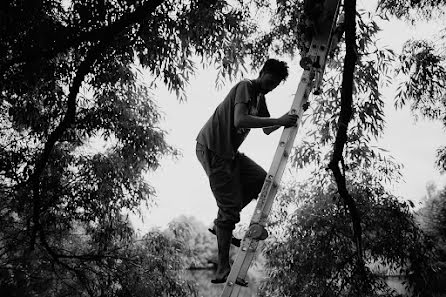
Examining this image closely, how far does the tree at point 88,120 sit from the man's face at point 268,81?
53.3 inches

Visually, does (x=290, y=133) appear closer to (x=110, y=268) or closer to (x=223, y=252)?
(x=223, y=252)

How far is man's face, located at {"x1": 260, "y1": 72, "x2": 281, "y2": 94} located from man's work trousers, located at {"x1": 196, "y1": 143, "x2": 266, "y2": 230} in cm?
48

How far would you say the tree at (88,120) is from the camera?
11.6 ft

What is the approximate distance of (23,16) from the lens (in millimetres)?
3445

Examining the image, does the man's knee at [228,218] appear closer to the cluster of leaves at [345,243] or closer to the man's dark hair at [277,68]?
the man's dark hair at [277,68]

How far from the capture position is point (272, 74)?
2498mm

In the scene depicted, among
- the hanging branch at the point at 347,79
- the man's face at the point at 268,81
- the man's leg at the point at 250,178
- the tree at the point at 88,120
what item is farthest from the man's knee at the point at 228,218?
the tree at the point at 88,120

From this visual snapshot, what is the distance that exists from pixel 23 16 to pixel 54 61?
0.77m

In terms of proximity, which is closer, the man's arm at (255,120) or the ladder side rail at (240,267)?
the ladder side rail at (240,267)

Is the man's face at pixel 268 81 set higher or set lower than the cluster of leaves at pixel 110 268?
higher

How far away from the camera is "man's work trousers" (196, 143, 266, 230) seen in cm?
237

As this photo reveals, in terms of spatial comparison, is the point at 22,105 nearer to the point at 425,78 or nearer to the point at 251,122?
the point at 251,122

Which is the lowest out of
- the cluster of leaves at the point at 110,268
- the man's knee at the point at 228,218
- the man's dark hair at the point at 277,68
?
the cluster of leaves at the point at 110,268

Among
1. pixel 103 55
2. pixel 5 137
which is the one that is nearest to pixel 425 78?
pixel 103 55
